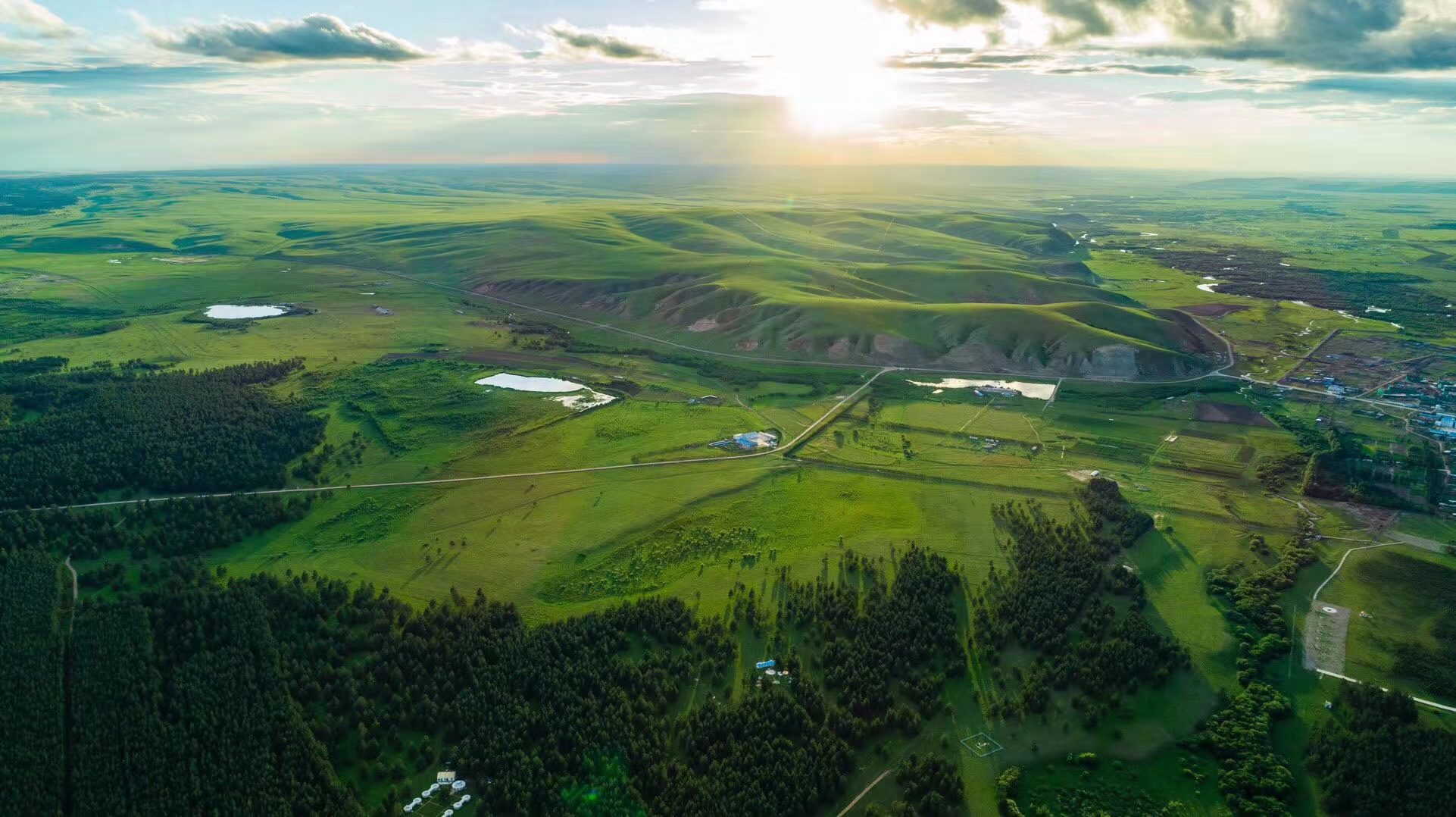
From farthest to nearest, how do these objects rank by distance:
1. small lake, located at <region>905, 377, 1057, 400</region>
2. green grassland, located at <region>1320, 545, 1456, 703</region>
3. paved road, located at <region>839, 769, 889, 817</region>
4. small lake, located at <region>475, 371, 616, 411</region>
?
small lake, located at <region>905, 377, 1057, 400</region>, small lake, located at <region>475, 371, 616, 411</region>, green grassland, located at <region>1320, 545, 1456, 703</region>, paved road, located at <region>839, 769, 889, 817</region>

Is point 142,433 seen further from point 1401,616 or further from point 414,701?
point 1401,616

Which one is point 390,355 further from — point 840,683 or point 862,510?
point 840,683

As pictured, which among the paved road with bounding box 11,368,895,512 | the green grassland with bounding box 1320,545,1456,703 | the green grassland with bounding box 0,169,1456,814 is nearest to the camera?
the green grassland with bounding box 1320,545,1456,703

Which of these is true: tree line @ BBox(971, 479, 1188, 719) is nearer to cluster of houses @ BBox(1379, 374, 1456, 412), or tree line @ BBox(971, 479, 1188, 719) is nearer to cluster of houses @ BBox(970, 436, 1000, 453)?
cluster of houses @ BBox(970, 436, 1000, 453)

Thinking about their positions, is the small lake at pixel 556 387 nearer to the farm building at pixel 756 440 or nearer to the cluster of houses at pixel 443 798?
the farm building at pixel 756 440

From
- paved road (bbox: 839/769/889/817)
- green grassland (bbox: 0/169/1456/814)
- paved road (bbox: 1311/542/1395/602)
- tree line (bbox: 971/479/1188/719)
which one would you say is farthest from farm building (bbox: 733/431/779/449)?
paved road (bbox: 1311/542/1395/602)

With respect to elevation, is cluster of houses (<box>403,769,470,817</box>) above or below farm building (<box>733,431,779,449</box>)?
below

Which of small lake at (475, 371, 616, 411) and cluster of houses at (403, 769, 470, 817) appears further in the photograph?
small lake at (475, 371, 616, 411)
